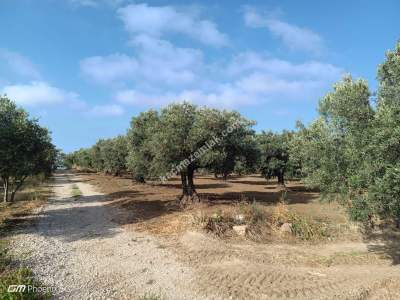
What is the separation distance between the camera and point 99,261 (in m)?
12.5

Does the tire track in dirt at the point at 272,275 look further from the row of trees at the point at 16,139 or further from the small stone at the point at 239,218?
the row of trees at the point at 16,139

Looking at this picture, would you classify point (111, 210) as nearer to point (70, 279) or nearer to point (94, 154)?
point (70, 279)

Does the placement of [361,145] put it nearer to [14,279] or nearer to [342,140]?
[342,140]

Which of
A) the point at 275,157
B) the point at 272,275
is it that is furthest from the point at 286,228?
the point at 275,157

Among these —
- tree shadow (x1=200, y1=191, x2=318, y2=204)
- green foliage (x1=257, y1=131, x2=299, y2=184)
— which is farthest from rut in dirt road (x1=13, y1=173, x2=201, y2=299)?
green foliage (x1=257, y1=131, x2=299, y2=184)

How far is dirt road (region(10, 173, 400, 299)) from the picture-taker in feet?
32.9

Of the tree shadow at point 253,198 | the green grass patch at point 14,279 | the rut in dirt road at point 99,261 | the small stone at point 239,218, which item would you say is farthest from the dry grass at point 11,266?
the tree shadow at point 253,198

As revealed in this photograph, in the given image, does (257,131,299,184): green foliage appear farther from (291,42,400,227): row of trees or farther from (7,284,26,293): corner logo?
(7,284,26,293): corner logo

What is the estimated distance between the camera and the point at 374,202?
10.2 m

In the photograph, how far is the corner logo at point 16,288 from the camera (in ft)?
28.2

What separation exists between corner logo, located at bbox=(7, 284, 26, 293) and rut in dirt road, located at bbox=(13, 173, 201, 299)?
914mm

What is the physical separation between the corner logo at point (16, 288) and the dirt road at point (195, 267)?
105 centimetres

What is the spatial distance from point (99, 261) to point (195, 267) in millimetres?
3466

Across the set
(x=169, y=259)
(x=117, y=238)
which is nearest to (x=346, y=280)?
(x=169, y=259)
